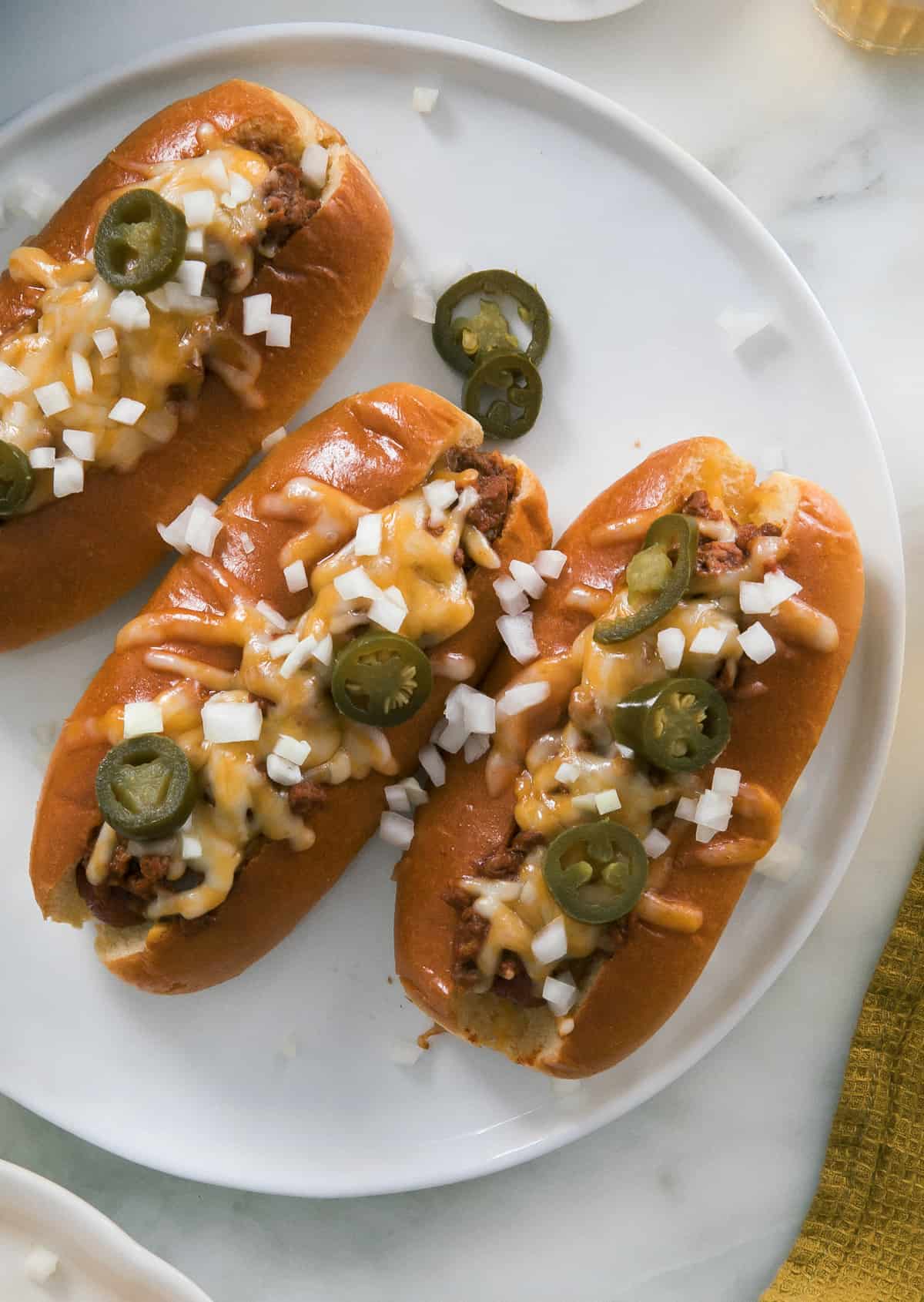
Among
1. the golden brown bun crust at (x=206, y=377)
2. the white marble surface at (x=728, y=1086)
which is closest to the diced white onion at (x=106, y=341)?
the golden brown bun crust at (x=206, y=377)

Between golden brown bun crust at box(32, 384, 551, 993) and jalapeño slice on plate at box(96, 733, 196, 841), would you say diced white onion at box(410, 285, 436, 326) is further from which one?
jalapeño slice on plate at box(96, 733, 196, 841)

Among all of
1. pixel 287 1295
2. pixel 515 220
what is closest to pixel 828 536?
pixel 515 220

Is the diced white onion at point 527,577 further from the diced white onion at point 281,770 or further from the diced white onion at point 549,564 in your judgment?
the diced white onion at point 281,770

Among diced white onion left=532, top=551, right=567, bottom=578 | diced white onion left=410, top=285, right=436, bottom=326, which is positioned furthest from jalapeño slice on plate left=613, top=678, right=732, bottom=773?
diced white onion left=410, top=285, right=436, bottom=326

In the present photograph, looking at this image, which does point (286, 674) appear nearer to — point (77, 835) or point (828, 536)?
point (77, 835)

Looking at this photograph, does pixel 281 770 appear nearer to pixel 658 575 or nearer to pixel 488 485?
pixel 488 485

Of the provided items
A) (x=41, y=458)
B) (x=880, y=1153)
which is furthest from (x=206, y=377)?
(x=880, y=1153)
